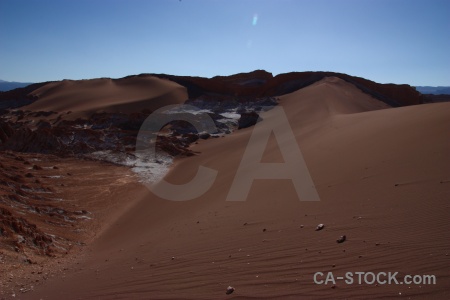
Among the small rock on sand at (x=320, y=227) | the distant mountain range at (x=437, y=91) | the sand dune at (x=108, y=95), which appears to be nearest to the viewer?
the small rock on sand at (x=320, y=227)

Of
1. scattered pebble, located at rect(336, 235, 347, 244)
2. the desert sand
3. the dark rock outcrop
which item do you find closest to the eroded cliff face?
the desert sand

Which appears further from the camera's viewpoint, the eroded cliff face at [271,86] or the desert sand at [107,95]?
the desert sand at [107,95]

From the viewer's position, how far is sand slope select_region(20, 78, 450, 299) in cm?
357

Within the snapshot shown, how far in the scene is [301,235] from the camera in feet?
15.6

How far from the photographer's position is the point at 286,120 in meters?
21.0

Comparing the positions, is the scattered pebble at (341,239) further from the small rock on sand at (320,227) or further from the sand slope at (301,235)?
the small rock on sand at (320,227)

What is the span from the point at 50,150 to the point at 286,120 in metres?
12.7

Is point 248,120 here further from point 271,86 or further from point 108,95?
point 108,95

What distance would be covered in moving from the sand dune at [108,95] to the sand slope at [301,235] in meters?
27.4

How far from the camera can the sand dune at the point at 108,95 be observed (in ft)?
119

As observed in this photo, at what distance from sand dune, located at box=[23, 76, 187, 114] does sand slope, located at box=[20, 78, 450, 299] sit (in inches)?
1078

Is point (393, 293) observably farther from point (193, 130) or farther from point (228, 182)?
point (193, 130)

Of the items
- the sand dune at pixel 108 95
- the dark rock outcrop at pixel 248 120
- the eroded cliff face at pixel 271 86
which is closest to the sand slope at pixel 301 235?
the dark rock outcrop at pixel 248 120

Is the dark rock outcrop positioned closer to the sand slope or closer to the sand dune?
the sand slope
